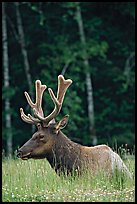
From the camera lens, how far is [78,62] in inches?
866

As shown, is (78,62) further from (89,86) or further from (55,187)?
(55,187)

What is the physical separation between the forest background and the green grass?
11.9 meters

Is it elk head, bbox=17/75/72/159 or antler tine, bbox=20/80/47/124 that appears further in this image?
antler tine, bbox=20/80/47/124

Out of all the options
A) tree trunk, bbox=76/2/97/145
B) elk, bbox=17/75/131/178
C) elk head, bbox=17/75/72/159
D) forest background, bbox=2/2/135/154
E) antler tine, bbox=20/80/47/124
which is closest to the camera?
elk, bbox=17/75/131/178

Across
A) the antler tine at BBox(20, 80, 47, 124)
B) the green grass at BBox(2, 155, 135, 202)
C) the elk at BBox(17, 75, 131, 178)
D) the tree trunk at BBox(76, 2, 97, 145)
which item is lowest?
the green grass at BBox(2, 155, 135, 202)

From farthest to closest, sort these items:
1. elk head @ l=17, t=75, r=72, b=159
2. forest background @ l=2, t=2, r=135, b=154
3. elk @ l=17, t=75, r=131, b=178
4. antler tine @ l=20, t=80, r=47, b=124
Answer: forest background @ l=2, t=2, r=135, b=154 < antler tine @ l=20, t=80, r=47, b=124 < elk head @ l=17, t=75, r=72, b=159 < elk @ l=17, t=75, r=131, b=178

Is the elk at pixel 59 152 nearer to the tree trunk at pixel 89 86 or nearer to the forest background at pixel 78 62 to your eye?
the forest background at pixel 78 62

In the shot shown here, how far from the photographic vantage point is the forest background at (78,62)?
21.7 meters

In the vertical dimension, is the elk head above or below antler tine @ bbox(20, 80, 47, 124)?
below

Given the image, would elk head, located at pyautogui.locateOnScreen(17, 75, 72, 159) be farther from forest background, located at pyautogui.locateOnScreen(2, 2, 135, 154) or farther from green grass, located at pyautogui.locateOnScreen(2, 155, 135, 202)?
forest background, located at pyautogui.locateOnScreen(2, 2, 135, 154)

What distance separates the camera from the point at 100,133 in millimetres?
22688

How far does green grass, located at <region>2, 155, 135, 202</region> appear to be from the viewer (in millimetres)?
8070

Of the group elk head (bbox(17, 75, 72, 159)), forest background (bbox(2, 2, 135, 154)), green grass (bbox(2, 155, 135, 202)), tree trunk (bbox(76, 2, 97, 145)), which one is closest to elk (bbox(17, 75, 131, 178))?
elk head (bbox(17, 75, 72, 159))

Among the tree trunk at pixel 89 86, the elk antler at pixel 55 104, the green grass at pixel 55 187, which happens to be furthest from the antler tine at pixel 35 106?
the tree trunk at pixel 89 86
